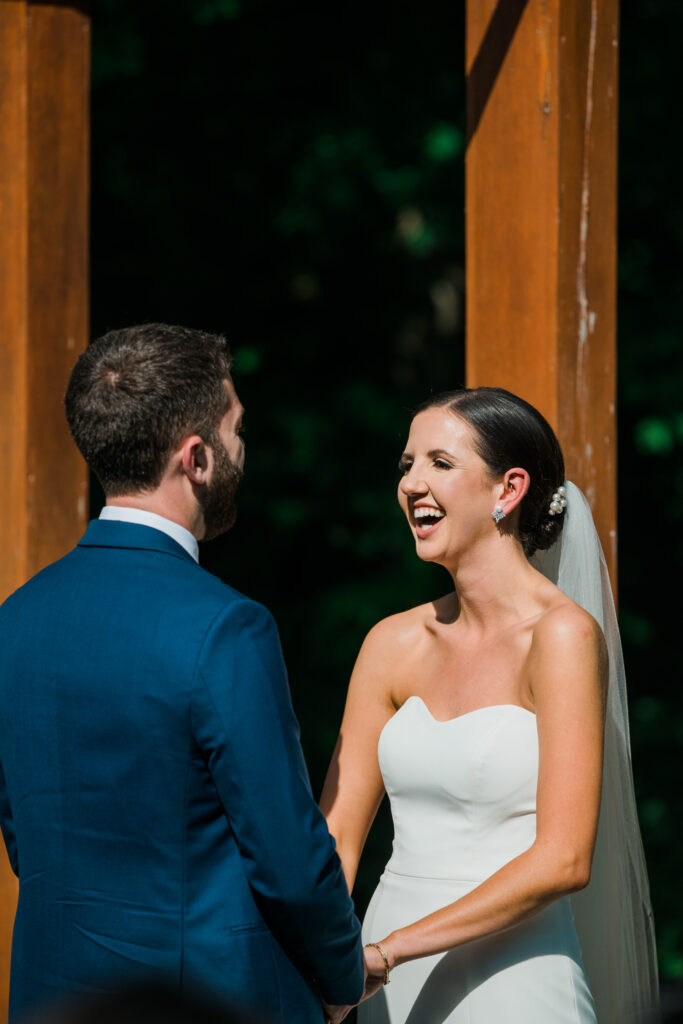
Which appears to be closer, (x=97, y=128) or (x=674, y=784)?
(x=97, y=128)

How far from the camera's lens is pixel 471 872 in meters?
2.45

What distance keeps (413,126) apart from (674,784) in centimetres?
335

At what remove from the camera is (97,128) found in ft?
18.0

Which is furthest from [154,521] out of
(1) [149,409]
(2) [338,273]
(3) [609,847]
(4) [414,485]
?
(2) [338,273]

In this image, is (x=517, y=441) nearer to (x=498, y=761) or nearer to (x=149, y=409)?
(x=498, y=761)

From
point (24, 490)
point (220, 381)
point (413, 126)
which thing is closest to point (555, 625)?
point (220, 381)

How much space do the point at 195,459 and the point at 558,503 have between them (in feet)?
2.94

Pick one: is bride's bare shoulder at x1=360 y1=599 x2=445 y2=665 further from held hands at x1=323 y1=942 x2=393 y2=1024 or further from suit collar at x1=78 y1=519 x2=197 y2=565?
suit collar at x1=78 y1=519 x2=197 y2=565

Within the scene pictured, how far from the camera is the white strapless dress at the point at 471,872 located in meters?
2.39

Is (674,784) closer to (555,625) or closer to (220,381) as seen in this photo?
(555,625)

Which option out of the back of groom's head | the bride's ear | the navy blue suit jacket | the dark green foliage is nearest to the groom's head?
the back of groom's head

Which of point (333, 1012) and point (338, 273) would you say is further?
point (338, 273)

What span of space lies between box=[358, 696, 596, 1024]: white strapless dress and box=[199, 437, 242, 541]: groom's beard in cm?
73

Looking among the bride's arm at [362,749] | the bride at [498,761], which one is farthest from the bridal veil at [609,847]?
the bride's arm at [362,749]
